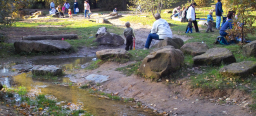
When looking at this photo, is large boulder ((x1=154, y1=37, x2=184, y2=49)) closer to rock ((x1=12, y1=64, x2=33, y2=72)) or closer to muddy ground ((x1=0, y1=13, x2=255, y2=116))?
muddy ground ((x1=0, y1=13, x2=255, y2=116))

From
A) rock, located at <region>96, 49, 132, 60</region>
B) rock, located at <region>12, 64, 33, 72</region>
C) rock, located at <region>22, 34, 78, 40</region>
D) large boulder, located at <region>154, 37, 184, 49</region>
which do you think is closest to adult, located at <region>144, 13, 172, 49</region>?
large boulder, located at <region>154, 37, 184, 49</region>

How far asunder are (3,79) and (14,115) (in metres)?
3.88

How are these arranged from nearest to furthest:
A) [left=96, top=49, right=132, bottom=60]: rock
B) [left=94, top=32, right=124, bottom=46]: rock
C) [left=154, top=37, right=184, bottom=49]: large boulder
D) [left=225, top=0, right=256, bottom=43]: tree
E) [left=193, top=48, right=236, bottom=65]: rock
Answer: [left=193, top=48, right=236, bottom=65]: rock < [left=225, top=0, right=256, bottom=43]: tree < [left=96, top=49, right=132, bottom=60]: rock < [left=154, top=37, right=184, bottom=49]: large boulder < [left=94, top=32, right=124, bottom=46]: rock

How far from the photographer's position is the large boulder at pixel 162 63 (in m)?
6.98

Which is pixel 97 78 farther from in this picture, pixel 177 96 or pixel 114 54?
pixel 177 96

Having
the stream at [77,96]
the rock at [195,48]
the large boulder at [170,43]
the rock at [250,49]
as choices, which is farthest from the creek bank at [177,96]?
the large boulder at [170,43]

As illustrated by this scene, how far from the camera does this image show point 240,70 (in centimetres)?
615

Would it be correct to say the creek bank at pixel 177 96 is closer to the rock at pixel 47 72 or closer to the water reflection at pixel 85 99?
the water reflection at pixel 85 99

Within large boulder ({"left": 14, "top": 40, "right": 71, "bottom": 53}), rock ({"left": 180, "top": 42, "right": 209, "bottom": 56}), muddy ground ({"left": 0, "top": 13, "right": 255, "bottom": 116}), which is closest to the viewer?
muddy ground ({"left": 0, "top": 13, "right": 255, "bottom": 116})

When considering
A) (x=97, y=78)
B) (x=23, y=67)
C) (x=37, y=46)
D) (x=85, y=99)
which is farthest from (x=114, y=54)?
(x=37, y=46)

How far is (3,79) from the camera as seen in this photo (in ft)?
26.9

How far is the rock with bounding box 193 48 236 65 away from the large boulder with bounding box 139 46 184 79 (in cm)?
59

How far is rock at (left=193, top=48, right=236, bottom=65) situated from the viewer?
723cm

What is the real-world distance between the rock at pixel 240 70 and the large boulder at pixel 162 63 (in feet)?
4.03
